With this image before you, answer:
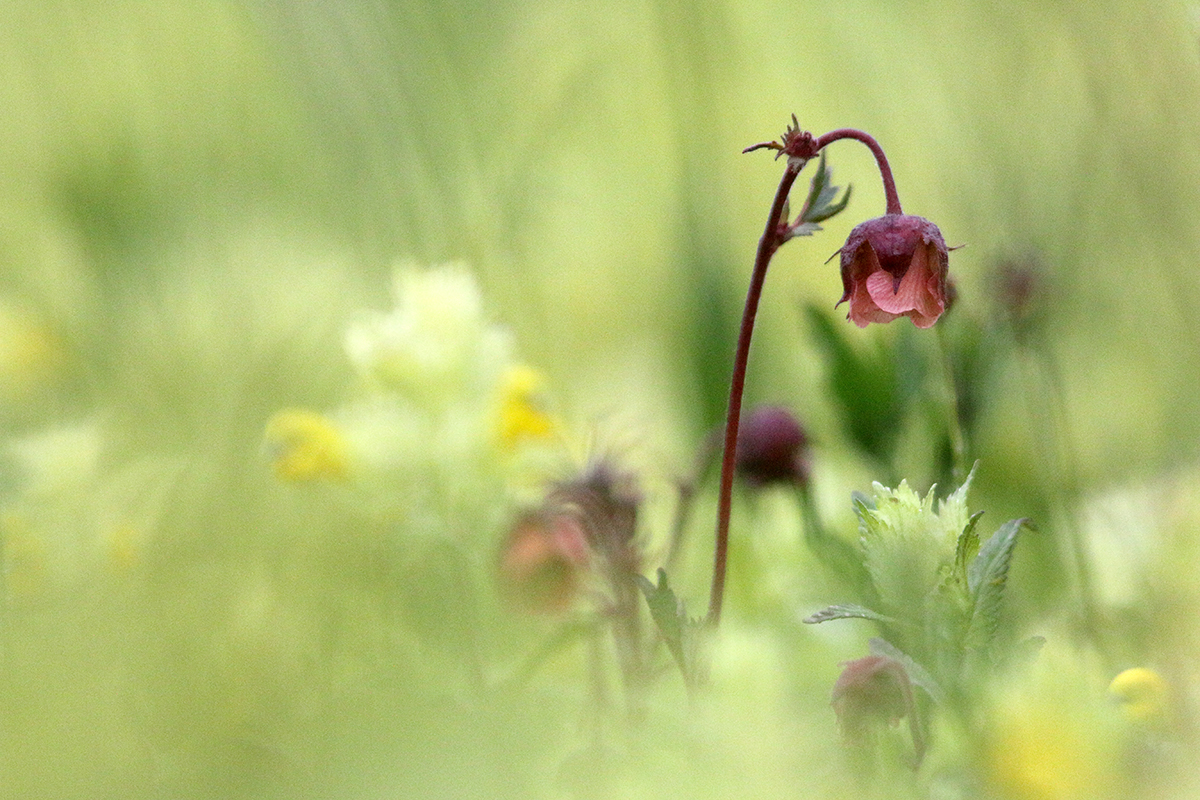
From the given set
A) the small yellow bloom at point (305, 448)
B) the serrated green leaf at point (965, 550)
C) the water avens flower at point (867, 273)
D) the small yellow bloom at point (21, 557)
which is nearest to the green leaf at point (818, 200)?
the water avens flower at point (867, 273)

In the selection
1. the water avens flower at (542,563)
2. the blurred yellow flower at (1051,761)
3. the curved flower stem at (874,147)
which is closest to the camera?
the blurred yellow flower at (1051,761)

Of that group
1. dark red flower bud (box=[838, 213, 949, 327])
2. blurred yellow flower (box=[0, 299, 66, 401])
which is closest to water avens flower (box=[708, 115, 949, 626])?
dark red flower bud (box=[838, 213, 949, 327])

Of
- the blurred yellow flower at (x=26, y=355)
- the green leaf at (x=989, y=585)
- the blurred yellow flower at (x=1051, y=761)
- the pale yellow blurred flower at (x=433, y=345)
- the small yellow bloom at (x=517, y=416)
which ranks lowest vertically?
the blurred yellow flower at (x=1051, y=761)

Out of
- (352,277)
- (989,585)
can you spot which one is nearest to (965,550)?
(989,585)

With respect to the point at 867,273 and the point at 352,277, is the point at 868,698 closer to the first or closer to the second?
the point at 867,273

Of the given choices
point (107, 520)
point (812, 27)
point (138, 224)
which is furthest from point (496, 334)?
point (812, 27)

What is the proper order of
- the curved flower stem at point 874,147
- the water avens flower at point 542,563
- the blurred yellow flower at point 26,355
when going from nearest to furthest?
the curved flower stem at point 874,147
the water avens flower at point 542,563
the blurred yellow flower at point 26,355

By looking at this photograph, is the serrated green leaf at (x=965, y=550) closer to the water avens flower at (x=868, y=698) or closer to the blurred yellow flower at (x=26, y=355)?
the water avens flower at (x=868, y=698)
